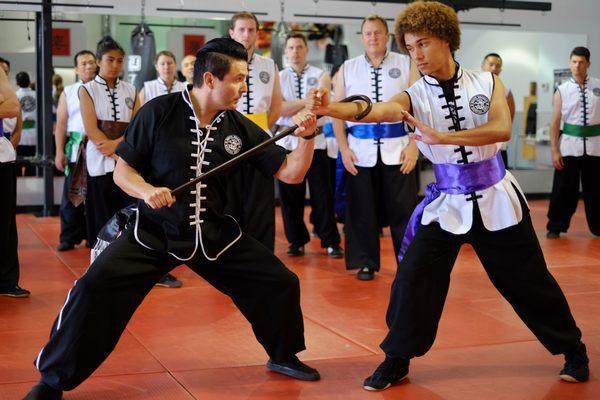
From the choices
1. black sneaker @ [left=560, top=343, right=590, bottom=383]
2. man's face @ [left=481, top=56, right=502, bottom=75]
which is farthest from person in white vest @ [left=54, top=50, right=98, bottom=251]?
black sneaker @ [left=560, top=343, right=590, bottom=383]

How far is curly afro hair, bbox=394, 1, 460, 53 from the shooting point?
332cm

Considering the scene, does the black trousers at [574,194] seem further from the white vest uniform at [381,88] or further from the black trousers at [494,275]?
the black trousers at [494,275]

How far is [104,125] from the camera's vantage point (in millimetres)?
5895

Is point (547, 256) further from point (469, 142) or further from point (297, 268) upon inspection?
point (469, 142)

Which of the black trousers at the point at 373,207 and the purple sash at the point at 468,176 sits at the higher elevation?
the purple sash at the point at 468,176

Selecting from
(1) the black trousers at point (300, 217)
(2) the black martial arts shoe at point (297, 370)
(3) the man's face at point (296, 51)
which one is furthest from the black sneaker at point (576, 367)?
(3) the man's face at point (296, 51)

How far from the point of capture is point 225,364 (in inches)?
149

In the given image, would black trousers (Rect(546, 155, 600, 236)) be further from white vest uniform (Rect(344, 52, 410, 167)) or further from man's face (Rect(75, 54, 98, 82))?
man's face (Rect(75, 54, 98, 82))

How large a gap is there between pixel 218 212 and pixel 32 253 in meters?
3.97

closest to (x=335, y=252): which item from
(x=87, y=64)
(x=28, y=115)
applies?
(x=87, y=64)

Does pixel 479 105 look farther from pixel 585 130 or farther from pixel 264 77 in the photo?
pixel 585 130

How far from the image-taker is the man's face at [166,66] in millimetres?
7199

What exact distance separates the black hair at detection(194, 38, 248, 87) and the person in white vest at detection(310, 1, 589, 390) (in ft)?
2.05

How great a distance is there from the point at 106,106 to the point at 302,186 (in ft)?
5.99
